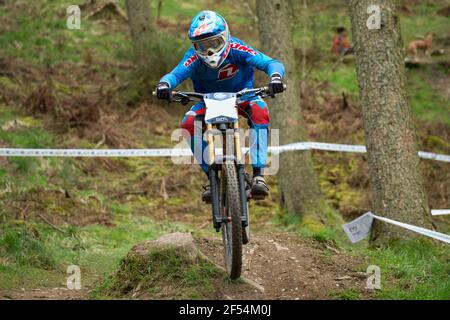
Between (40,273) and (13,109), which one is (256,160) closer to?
(40,273)

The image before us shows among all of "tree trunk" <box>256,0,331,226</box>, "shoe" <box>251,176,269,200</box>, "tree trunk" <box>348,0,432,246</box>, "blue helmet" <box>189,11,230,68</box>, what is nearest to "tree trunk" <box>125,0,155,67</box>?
"tree trunk" <box>256,0,331,226</box>

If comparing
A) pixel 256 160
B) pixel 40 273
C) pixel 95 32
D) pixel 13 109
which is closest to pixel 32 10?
pixel 95 32

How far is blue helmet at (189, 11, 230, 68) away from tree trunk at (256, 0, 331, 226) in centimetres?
445

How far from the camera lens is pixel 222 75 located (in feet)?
21.7

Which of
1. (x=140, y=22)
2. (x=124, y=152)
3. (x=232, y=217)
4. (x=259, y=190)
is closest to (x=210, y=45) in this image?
(x=259, y=190)

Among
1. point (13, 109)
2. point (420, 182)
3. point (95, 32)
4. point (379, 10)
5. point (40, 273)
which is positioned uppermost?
point (95, 32)

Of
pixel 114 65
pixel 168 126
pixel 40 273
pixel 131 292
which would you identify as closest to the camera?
pixel 131 292

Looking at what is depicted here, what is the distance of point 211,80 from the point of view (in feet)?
21.8

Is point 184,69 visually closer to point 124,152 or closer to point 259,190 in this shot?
point 259,190

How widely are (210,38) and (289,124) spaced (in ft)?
16.2

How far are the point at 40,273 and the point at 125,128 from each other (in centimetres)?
695

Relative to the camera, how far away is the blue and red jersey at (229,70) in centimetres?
642

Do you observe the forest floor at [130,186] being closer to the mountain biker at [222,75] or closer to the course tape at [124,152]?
the course tape at [124,152]
